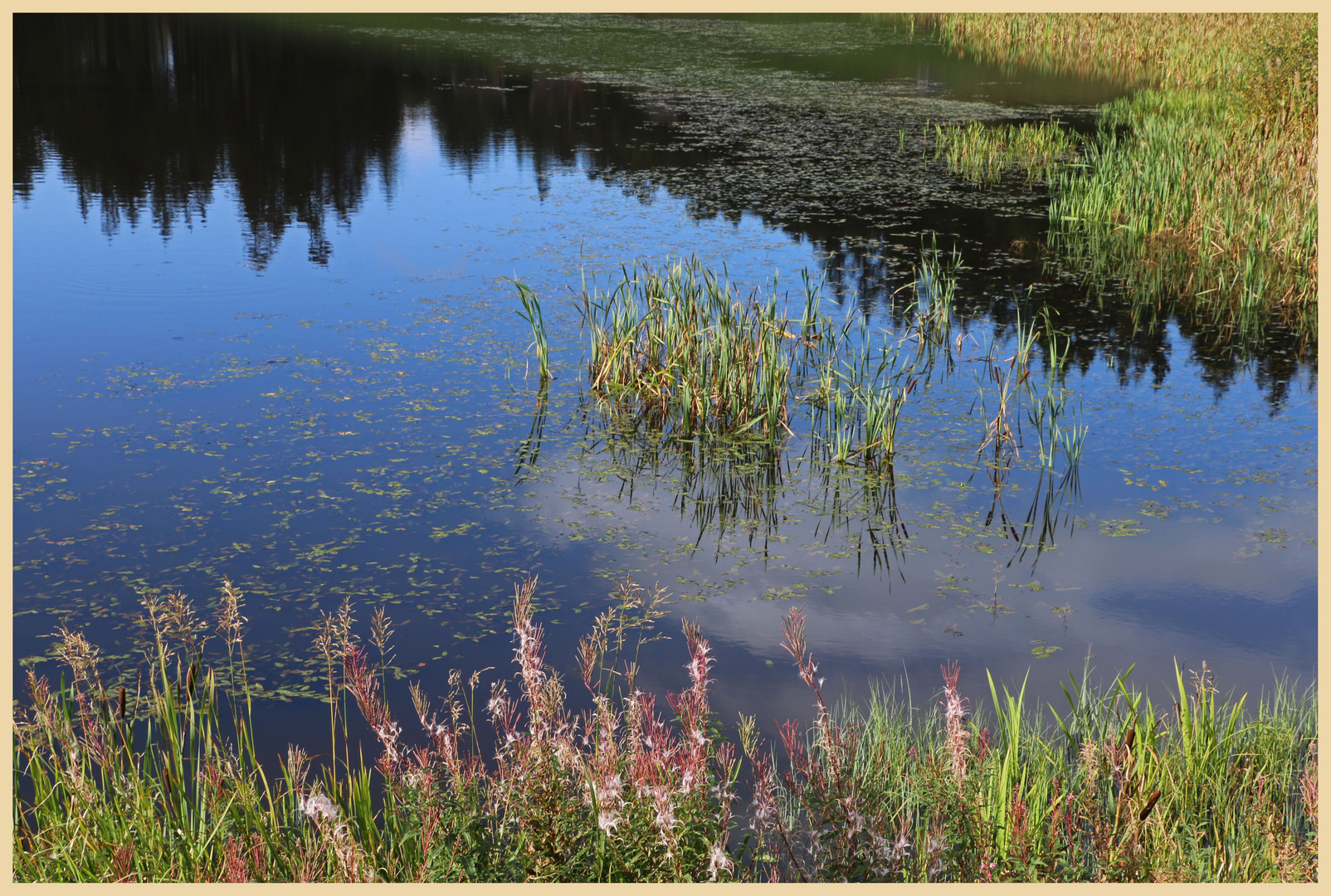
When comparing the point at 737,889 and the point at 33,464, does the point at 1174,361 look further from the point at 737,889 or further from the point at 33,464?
the point at 33,464

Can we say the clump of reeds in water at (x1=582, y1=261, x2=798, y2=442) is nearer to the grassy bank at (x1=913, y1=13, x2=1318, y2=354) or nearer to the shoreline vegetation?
the shoreline vegetation

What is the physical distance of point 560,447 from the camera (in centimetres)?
568

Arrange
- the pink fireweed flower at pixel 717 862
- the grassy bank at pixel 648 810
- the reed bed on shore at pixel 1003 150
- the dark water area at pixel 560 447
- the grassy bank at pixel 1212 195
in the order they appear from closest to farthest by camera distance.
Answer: the pink fireweed flower at pixel 717 862, the grassy bank at pixel 648 810, the dark water area at pixel 560 447, the grassy bank at pixel 1212 195, the reed bed on shore at pixel 1003 150

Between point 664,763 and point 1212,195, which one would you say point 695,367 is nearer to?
point 664,763

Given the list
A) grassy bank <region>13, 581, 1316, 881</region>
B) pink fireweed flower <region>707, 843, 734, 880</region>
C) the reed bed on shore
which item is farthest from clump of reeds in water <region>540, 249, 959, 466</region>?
the reed bed on shore

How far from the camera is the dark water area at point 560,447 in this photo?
162 inches

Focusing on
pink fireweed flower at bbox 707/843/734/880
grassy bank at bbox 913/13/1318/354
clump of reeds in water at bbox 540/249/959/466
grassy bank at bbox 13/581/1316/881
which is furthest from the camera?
grassy bank at bbox 913/13/1318/354

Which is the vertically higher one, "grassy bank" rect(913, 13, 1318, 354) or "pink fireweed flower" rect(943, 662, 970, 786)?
"grassy bank" rect(913, 13, 1318, 354)

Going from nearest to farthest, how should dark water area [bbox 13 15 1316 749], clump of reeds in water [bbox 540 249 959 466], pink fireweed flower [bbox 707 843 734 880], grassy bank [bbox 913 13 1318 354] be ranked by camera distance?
1. pink fireweed flower [bbox 707 843 734 880]
2. dark water area [bbox 13 15 1316 749]
3. clump of reeds in water [bbox 540 249 959 466]
4. grassy bank [bbox 913 13 1318 354]

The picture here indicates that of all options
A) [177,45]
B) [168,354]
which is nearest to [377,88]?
[177,45]

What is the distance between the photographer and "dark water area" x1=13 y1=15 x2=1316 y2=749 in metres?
4.12

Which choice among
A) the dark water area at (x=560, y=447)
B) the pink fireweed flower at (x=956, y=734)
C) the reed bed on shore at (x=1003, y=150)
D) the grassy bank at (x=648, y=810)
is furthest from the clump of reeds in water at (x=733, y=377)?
the reed bed on shore at (x=1003, y=150)

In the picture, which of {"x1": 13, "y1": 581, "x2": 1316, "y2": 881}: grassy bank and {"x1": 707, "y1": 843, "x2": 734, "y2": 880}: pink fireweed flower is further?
{"x1": 13, "y1": 581, "x2": 1316, "y2": 881}: grassy bank

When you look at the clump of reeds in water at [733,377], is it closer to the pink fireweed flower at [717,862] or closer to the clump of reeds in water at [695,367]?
the clump of reeds in water at [695,367]
